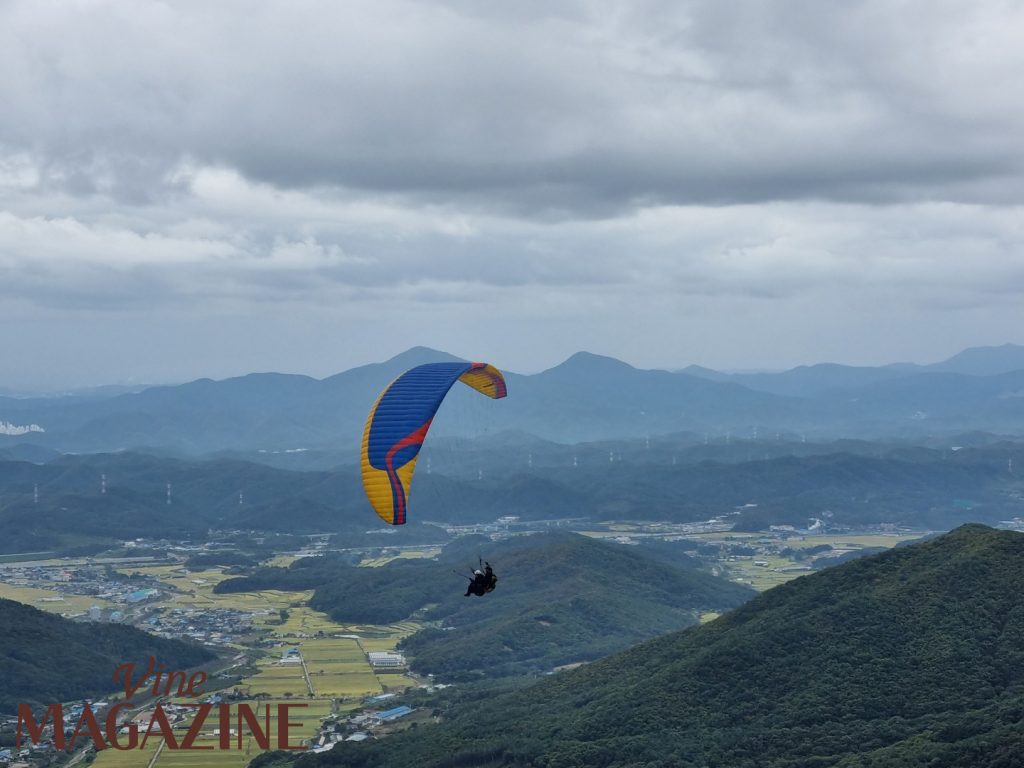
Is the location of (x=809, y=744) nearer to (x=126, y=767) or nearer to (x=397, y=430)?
(x=397, y=430)

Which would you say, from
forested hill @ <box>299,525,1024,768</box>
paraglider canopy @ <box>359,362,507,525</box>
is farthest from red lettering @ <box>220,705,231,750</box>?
paraglider canopy @ <box>359,362,507,525</box>

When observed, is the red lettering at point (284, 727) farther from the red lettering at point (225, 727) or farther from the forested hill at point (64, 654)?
the forested hill at point (64, 654)

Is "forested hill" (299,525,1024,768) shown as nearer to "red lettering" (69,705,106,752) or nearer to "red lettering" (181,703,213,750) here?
"red lettering" (181,703,213,750)

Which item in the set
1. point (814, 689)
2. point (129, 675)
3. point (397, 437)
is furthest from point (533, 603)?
point (397, 437)

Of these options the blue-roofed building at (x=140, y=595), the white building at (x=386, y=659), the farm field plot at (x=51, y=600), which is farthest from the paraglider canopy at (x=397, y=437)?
the blue-roofed building at (x=140, y=595)

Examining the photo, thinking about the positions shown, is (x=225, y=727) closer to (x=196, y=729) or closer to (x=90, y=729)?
(x=196, y=729)

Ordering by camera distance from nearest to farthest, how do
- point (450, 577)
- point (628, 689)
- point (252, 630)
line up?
point (628, 689), point (252, 630), point (450, 577)

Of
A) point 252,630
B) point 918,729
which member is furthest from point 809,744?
point 252,630
